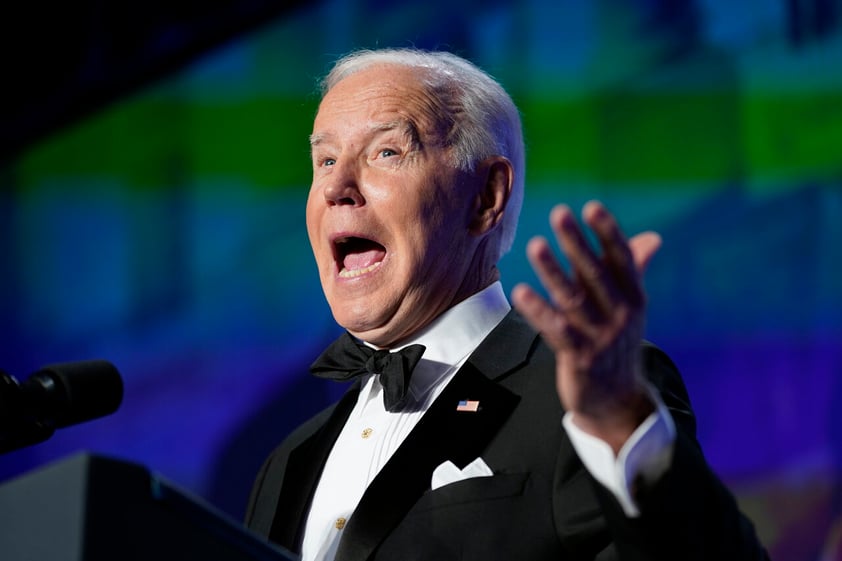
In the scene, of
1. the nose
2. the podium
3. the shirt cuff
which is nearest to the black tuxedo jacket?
the shirt cuff

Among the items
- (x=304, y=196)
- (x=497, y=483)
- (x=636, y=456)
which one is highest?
(x=636, y=456)

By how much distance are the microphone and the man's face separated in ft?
2.67

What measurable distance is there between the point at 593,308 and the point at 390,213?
962 millimetres

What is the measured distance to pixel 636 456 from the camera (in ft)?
3.91

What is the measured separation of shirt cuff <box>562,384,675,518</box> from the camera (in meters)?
1.18

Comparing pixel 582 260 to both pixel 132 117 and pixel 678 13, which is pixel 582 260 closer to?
pixel 678 13

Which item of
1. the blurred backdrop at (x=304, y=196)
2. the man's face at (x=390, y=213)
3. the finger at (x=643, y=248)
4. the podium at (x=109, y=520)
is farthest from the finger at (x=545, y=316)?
the blurred backdrop at (x=304, y=196)

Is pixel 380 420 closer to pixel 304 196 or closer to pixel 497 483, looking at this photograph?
pixel 497 483

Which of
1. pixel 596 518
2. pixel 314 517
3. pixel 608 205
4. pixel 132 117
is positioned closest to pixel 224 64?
pixel 132 117

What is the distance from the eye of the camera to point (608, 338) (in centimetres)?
109

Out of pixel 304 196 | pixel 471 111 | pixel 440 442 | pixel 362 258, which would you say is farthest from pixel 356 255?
pixel 304 196

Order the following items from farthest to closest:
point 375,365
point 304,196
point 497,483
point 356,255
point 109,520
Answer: point 304,196, point 356,255, point 375,365, point 497,483, point 109,520

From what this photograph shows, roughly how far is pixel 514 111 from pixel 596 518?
3.20ft

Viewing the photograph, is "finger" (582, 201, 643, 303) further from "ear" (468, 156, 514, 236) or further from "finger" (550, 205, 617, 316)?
"ear" (468, 156, 514, 236)
